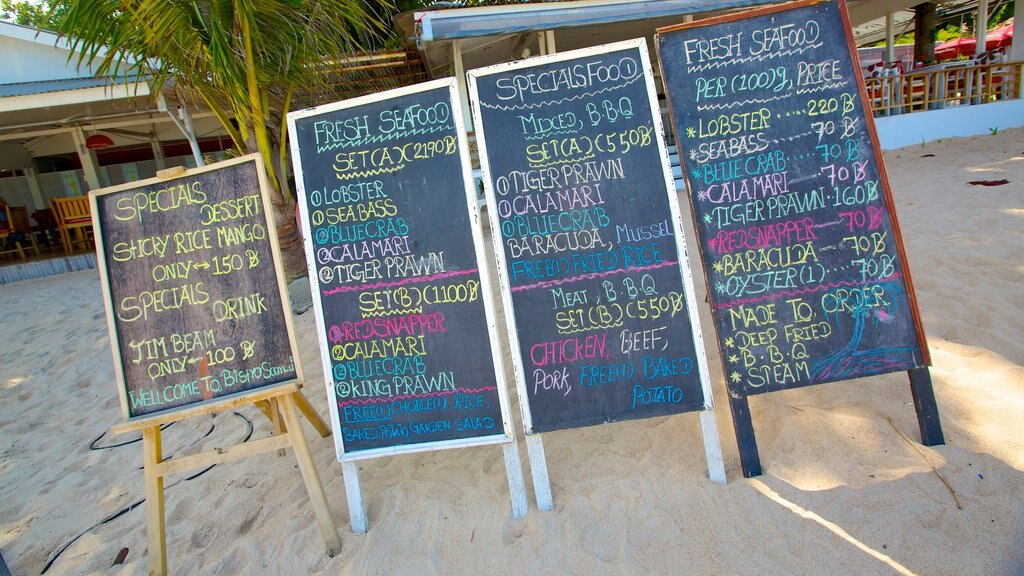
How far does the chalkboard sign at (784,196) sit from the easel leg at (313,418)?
2.28 metres

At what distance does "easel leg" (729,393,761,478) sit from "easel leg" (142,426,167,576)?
8.91 feet

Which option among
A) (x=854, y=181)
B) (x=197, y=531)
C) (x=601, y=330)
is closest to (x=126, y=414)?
(x=197, y=531)

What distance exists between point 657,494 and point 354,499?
4.68 ft

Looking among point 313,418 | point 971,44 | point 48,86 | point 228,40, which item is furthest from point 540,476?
point 971,44

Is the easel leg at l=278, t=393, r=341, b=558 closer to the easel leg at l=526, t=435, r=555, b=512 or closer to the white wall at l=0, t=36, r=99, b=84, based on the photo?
the easel leg at l=526, t=435, r=555, b=512

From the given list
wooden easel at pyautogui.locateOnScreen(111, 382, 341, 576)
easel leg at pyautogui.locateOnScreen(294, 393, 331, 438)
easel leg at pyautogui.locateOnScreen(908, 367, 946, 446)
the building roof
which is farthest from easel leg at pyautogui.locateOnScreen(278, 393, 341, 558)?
the building roof

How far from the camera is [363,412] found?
8.36 feet

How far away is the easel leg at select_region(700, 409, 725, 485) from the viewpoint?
7.81 ft

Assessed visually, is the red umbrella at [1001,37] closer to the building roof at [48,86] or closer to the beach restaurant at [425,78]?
the beach restaurant at [425,78]

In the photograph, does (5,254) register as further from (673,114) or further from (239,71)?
(673,114)

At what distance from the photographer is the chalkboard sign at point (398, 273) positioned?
2.46 meters

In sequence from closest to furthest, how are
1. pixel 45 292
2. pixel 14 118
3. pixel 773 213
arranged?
pixel 773 213
pixel 45 292
pixel 14 118

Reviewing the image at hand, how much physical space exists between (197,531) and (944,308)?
4628 millimetres

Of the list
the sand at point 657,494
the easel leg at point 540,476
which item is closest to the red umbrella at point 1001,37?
the sand at point 657,494
